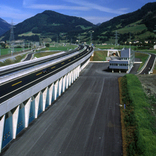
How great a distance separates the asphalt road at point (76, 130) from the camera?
26109 mm

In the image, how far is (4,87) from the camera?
35.0 m

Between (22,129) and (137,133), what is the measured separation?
17.9 m

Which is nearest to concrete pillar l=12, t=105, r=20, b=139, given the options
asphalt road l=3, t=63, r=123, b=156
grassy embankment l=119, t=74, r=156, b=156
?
asphalt road l=3, t=63, r=123, b=156

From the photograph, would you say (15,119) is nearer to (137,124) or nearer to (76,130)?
(76,130)

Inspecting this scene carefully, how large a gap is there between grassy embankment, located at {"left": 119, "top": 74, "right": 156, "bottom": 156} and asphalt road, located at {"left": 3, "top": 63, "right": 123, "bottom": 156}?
1.21 m

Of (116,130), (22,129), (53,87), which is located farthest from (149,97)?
(22,129)

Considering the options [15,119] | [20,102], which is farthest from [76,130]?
[20,102]

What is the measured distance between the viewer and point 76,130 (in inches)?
1246

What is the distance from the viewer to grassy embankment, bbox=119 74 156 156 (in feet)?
82.2

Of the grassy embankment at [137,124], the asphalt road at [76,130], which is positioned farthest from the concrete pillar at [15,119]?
the grassy embankment at [137,124]

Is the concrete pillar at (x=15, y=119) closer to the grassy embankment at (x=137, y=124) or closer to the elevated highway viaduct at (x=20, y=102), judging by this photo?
the elevated highway viaduct at (x=20, y=102)

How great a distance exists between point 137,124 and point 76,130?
32.4 feet

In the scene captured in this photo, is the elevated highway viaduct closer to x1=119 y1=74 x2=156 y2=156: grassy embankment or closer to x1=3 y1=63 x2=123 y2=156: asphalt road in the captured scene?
x1=3 y1=63 x2=123 y2=156: asphalt road

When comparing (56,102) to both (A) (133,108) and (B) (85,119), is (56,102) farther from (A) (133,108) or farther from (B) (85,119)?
(A) (133,108)
